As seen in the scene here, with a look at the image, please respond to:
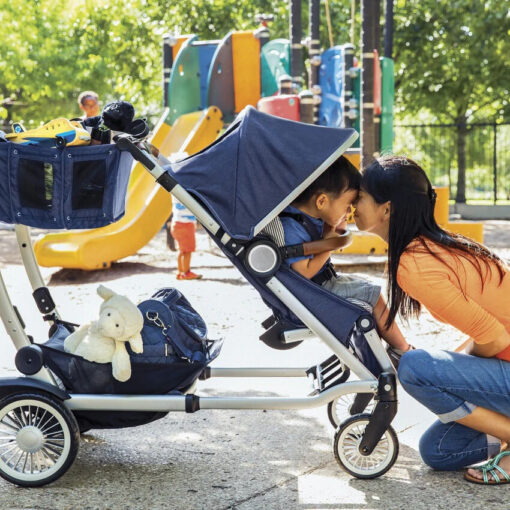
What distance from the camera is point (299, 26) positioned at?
13070 millimetres

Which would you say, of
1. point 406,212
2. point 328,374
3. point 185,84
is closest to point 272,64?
point 185,84

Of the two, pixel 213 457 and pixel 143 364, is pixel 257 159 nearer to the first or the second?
pixel 143 364

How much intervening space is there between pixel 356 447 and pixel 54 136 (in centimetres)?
171

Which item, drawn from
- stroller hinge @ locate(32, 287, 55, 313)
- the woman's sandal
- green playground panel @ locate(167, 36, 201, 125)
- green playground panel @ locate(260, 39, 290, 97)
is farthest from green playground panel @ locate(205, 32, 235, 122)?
the woman's sandal

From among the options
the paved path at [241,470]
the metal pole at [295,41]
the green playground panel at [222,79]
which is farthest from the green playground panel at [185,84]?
the paved path at [241,470]

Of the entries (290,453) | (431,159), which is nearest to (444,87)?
(431,159)

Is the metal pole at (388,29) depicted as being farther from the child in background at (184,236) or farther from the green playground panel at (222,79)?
the child in background at (184,236)

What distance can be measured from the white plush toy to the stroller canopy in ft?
1.70

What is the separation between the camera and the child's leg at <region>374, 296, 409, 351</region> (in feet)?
12.8

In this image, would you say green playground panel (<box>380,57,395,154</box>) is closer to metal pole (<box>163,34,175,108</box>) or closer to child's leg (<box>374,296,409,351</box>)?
metal pole (<box>163,34,175,108</box>)

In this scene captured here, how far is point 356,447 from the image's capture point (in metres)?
3.58

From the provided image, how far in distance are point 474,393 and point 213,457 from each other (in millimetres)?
1139

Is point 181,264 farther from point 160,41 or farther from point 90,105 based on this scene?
point 160,41

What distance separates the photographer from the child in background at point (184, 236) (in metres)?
8.76
